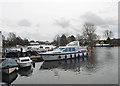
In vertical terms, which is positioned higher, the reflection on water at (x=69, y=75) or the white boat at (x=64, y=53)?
the white boat at (x=64, y=53)

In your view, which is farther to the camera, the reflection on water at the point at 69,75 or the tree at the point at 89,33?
the tree at the point at 89,33

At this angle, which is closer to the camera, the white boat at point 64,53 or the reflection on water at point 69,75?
the reflection on water at point 69,75

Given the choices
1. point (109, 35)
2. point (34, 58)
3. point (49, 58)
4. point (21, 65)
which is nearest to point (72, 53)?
point (49, 58)

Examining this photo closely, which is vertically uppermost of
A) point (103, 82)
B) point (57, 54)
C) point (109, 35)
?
point (109, 35)

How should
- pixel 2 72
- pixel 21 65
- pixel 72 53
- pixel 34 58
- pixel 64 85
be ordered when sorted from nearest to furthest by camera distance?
1. pixel 64 85
2. pixel 2 72
3. pixel 21 65
4. pixel 34 58
5. pixel 72 53

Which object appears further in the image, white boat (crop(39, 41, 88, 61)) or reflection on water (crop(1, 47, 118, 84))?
white boat (crop(39, 41, 88, 61))

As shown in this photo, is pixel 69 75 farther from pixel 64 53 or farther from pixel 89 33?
pixel 89 33

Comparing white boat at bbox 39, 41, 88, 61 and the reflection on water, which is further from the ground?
white boat at bbox 39, 41, 88, 61

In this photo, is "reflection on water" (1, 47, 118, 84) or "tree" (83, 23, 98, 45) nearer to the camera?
"reflection on water" (1, 47, 118, 84)

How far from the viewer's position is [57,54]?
83.7 feet

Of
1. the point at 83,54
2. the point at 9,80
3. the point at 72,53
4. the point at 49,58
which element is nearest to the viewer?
the point at 9,80

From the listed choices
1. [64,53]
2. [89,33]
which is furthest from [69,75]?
[89,33]

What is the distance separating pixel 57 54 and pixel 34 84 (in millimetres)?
14236

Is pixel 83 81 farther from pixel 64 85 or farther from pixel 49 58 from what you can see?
pixel 49 58
